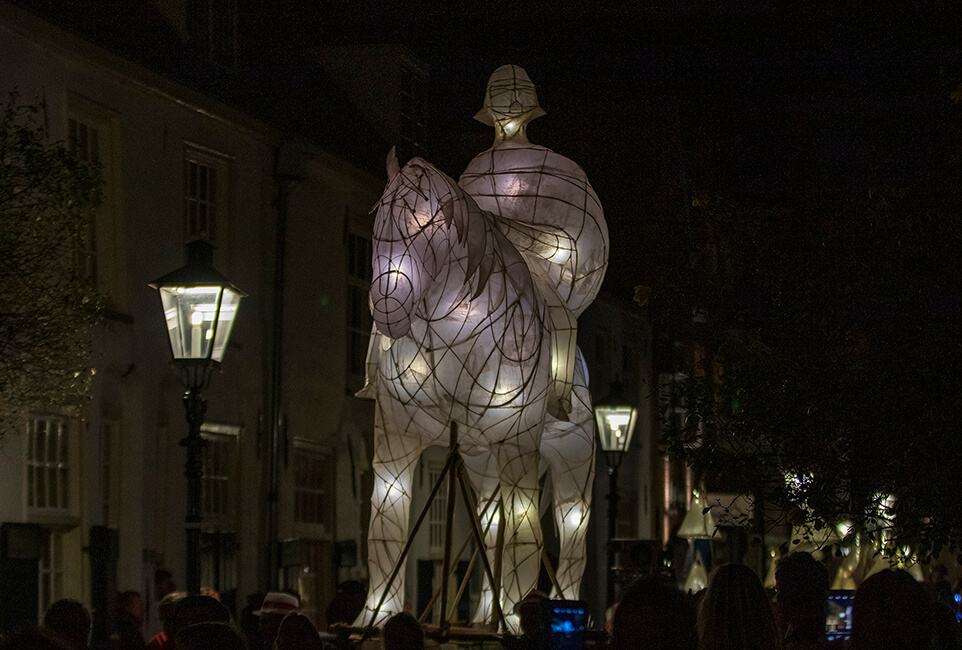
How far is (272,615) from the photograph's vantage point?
916cm

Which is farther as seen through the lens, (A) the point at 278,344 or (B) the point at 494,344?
(A) the point at 278,344

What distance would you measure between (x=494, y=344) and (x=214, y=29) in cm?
957

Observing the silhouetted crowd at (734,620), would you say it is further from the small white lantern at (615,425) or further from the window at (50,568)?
the small white lantern at (615,425)

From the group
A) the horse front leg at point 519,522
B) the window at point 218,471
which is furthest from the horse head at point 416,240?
the window at point 218,471

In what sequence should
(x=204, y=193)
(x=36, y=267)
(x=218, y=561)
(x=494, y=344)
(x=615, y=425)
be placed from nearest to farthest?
(x=36, y=267) < (x=494, y=344) < (x=615, y=425) < (x=218, y=561) < (x=204, y=193)

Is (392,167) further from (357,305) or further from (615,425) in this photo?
(357,305)

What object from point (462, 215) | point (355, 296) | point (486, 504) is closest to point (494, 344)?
point (462, 215)

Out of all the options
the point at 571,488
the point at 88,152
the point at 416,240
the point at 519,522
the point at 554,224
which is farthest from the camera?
the point at 88,152

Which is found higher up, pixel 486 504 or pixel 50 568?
pixel 486 504

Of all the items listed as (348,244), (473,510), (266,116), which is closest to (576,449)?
(473,510)

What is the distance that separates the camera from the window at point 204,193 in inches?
687

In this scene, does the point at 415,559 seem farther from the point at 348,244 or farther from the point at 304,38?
the point at 304,38

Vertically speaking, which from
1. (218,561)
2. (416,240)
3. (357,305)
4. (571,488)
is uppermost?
(357,305)

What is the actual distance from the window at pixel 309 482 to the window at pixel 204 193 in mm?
3166
